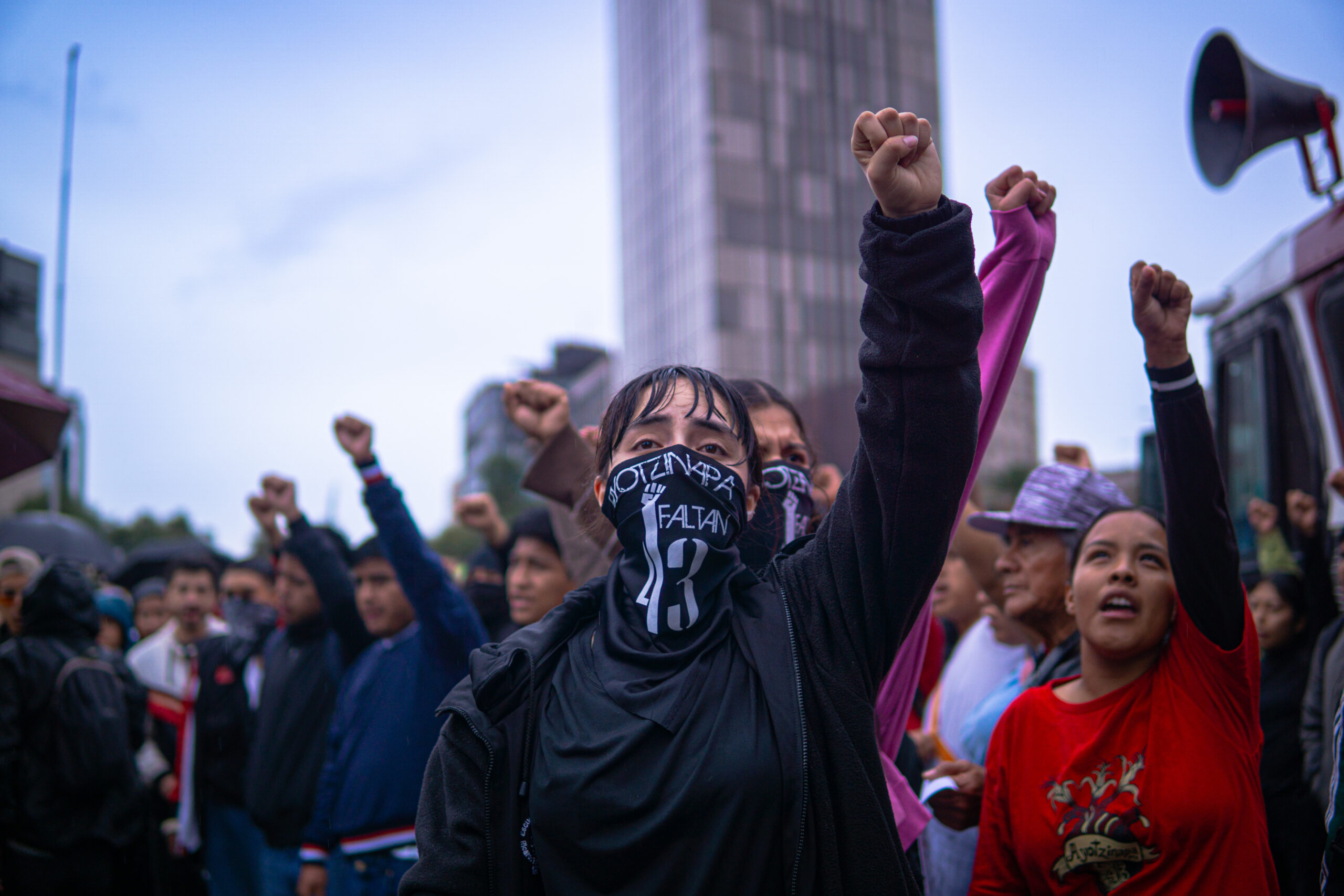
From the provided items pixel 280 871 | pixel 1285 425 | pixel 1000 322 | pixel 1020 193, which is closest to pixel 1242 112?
pixel 1285 425

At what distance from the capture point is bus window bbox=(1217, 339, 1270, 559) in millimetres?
5090

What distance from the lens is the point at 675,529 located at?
5.77ft

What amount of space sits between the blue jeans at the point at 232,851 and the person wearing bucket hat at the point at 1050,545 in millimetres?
3979

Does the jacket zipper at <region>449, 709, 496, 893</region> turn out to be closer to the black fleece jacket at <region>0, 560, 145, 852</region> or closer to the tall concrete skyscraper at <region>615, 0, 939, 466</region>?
the black fleece jacket at <region>0, 560, 145, 852</region>

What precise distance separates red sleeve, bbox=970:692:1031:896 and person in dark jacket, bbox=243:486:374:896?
116 inches

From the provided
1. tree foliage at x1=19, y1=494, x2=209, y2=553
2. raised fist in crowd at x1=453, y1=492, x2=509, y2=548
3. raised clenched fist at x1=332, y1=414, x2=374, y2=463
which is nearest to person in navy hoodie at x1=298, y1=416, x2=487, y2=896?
raised clenched fist at x1=332, y1=414, x2=374, y2=463

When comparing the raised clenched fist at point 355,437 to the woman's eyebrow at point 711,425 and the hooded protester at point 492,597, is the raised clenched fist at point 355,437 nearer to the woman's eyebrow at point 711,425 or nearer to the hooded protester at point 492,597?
the hooded protester at point 492,597

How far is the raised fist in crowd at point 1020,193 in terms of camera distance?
187 cm

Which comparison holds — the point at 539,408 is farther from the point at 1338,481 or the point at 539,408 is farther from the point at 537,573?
the point at 1338,481

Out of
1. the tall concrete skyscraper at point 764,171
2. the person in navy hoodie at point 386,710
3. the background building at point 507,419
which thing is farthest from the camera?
the tall concrete skyscraper at point 764,171

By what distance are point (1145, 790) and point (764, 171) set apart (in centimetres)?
5564

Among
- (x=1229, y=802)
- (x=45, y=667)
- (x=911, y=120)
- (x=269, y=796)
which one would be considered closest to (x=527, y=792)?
(x=911, y=120)

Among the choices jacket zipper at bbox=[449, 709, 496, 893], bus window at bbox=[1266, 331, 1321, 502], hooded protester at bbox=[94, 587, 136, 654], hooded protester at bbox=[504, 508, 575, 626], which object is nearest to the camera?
jacket zipper at bbox=[449, 709, 496, 893]

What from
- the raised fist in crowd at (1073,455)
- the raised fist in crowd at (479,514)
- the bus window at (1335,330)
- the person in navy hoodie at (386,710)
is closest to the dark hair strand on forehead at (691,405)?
the person in navy hoodie at (386,710)
